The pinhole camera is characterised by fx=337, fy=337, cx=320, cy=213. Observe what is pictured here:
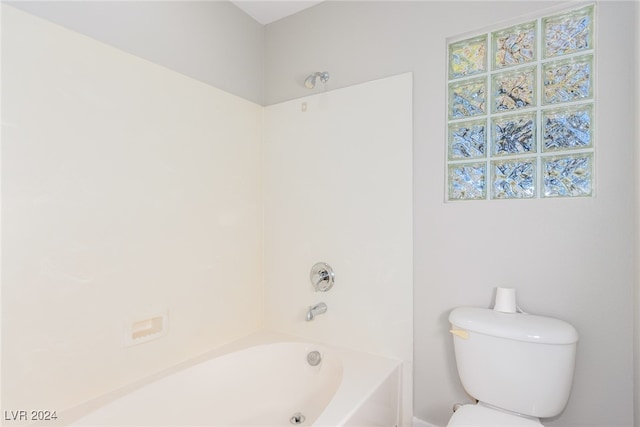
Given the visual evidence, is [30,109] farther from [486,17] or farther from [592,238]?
[592,238]

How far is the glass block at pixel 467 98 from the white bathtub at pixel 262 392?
1242 millimetres

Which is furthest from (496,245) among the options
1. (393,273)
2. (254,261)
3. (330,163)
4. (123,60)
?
(123,60)

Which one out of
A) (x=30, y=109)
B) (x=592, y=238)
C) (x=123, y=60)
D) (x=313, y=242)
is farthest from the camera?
(x=313, y=242)

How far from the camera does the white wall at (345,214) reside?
167cm

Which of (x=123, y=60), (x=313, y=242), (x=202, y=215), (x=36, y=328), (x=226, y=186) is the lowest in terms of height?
(x=36, y=328)

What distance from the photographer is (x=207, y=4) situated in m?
1.81

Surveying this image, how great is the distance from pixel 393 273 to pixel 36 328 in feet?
4.81

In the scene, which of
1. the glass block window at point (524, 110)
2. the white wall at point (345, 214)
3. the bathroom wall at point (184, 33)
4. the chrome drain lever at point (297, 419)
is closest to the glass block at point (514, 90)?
the glass block window at point (524, 110)

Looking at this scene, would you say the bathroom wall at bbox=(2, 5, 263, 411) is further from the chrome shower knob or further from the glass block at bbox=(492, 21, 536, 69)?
the glass block at bbox=(492, 21, 536, 69)

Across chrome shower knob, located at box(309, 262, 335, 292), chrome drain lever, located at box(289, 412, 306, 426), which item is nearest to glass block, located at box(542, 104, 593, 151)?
chrome shower knob, located at box(309, 262, 335, 292)

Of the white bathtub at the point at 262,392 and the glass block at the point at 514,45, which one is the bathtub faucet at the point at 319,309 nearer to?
the white bathtub at the point at 262,392

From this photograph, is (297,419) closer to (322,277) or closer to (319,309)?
(319,309)

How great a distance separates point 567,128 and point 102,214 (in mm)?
1912

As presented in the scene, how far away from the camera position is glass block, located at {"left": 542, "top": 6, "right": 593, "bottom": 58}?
133 centimetres
